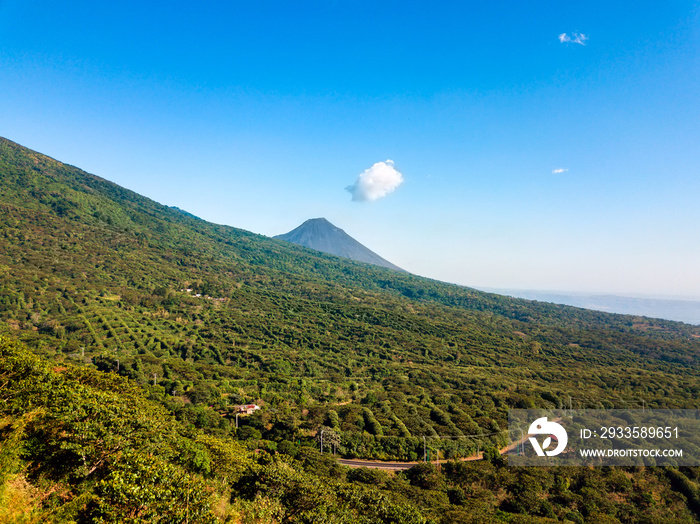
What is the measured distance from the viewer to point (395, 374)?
247ft

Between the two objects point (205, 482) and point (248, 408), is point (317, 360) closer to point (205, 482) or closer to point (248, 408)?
point (248, 408)

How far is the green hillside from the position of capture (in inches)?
1177

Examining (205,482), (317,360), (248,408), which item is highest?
(205,482)

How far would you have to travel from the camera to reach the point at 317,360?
82125 millimetres

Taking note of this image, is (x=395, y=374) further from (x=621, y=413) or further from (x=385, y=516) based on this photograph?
(x=385, y=516)

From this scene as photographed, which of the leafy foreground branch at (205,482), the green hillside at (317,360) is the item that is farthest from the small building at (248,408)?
the leafy foreground branch at (205,482)

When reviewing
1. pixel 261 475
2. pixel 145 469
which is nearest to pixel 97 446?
pixel 145 469

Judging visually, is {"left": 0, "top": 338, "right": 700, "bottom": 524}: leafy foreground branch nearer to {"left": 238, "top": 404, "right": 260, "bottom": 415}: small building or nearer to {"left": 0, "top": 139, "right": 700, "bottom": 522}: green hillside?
{"left": 0, "top": 139, "right": 700, "bottom": 522}: green hillside

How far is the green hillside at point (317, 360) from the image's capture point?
29.9 meters

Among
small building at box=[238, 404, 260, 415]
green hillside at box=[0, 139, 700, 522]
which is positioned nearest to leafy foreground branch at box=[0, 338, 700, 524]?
green hillside at box=[0, 139, 700, 522]

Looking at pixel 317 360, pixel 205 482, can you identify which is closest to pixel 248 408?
pixel 205 482

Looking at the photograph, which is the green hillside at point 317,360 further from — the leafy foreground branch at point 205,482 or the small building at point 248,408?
the small building at point 248,408

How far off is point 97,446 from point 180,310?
320 ft

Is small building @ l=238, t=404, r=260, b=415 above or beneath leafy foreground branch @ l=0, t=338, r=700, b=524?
beneath
